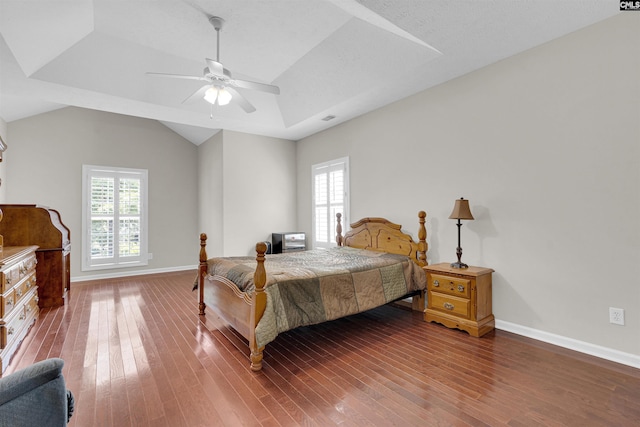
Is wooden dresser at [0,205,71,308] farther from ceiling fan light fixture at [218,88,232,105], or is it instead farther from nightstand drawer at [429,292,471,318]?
nightstand drawer at [429,292,471,318]

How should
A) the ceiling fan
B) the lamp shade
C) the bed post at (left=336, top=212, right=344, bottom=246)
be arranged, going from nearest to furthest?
the ceiling fan < the lamp shade < the bed post at (left=336, top=212, right=344, bottom=246)

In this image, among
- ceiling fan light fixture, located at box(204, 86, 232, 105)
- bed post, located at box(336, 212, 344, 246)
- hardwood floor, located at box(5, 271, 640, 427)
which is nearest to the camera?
hardwood floor, located at box(5, 271, 640, 427)

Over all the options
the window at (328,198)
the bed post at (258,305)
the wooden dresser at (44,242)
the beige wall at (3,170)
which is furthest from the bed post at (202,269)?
the beige wall at (3,170)

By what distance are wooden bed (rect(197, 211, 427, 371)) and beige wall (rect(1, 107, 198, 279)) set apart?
11.1 ft

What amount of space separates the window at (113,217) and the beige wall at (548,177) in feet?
17.9

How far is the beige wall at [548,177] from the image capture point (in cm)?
248

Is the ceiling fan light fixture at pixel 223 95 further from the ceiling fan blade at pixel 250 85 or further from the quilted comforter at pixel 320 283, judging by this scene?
the quilted comforter at pixel 320 283

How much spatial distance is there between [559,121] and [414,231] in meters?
1.92

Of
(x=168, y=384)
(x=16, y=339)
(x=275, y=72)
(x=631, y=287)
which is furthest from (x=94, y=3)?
(x=631, y=287)

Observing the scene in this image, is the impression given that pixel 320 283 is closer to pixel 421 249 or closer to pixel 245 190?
pixel 421 249

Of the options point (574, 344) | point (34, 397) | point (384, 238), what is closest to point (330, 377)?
point (34, 397)

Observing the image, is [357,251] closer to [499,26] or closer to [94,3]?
[499,26]

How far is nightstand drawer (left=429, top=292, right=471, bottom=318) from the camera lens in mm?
3072

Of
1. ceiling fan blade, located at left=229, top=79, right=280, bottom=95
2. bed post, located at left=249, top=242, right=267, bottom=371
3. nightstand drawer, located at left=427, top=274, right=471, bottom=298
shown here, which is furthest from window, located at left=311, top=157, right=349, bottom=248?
bed post, located at left=249, top=242, right=267, bottom=371
